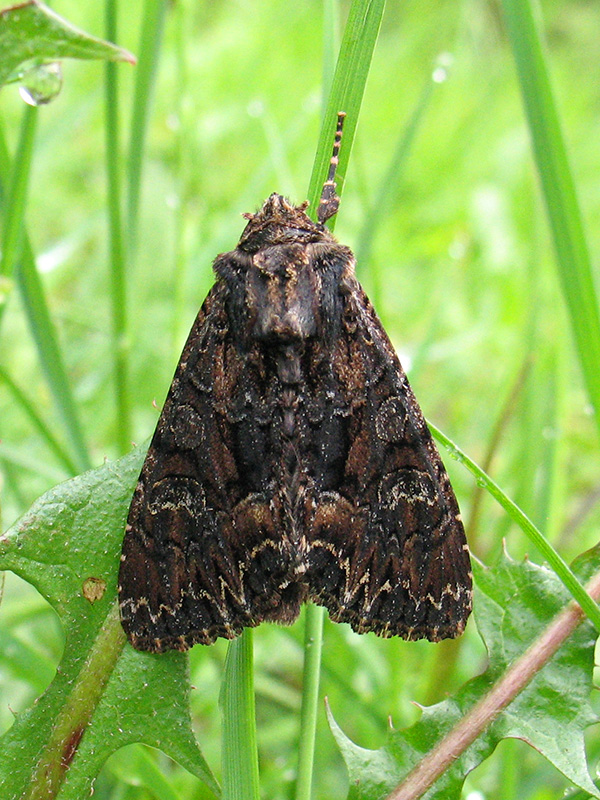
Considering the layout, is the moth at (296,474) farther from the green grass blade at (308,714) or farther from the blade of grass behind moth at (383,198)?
the blade of grass behind moth at (383,198)

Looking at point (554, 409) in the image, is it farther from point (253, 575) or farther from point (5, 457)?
point (5, 457)

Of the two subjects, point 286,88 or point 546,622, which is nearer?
point 546,622

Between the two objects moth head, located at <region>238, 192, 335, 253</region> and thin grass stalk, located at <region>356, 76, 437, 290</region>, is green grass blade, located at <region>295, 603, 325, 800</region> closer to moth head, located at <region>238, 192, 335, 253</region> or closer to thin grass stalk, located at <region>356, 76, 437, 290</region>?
moth head, located at <region>238, 192, 335, 253</region>

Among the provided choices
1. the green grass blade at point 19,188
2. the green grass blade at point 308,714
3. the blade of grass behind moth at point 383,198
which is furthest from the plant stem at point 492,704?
the green grass blade at point 19,188

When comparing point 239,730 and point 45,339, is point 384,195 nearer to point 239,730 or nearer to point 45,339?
point 45,339

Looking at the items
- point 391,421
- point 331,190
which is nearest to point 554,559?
point 391,421

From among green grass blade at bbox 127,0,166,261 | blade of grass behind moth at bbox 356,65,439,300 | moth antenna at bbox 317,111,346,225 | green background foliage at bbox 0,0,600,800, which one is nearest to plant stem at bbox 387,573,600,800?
green background foliage at bbox 0,0,600,800

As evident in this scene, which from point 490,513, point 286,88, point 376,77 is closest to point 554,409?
point 490,513

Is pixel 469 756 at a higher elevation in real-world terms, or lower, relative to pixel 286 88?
lower
